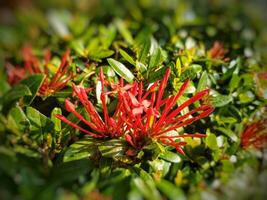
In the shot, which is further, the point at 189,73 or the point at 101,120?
the point at 189,73

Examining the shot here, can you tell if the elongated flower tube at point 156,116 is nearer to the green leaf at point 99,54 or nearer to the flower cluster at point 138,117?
the flower cluster at point 138,117

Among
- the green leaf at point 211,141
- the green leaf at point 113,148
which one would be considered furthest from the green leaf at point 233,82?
the green leaf at point 113,148

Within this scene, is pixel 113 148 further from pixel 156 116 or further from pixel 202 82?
pixel 202 82

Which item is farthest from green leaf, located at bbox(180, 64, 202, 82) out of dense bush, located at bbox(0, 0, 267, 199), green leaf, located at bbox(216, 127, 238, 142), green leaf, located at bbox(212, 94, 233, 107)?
green leaf, located at bbox(216, 127, 238, 142)

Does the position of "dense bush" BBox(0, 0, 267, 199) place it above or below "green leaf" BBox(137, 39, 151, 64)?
below

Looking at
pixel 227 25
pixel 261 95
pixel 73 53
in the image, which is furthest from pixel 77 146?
pixel 227 25

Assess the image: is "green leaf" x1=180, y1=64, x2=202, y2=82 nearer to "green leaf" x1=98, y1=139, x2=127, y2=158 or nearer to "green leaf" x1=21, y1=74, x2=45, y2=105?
"green leaf" x1=98, y1=139, x2=127, y2=158

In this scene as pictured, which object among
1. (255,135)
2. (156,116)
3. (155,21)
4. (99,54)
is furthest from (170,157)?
(155,21)
